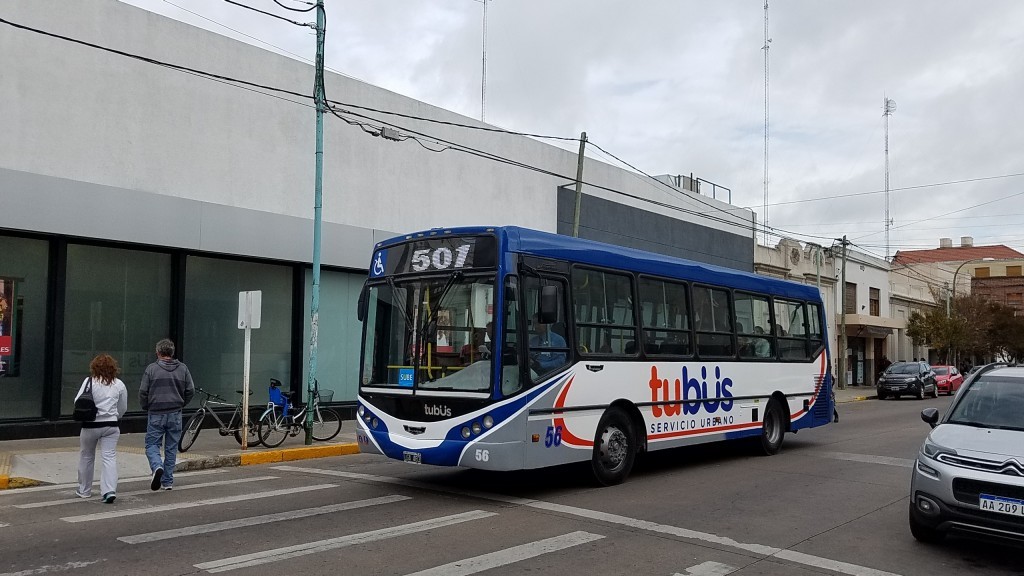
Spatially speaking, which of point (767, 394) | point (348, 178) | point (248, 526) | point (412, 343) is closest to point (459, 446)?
point (412, 343)

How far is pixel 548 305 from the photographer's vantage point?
9250 mm

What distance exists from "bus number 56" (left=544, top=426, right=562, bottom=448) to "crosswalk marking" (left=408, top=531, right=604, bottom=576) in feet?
5.99

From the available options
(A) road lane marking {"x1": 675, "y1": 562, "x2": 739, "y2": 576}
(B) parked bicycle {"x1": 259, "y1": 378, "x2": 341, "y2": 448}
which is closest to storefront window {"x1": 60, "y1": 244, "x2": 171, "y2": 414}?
(B) parked bicycle {"x1": 259, "y1": 378, "x2": 341, "y2": 448}

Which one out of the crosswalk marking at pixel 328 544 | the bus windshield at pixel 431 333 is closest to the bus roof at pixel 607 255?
the bus windshield at pixel 431 333

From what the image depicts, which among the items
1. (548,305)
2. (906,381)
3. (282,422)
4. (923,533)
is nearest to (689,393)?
(548,305)

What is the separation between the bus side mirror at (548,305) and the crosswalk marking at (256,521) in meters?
2.66

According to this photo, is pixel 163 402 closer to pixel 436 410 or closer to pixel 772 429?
pixel 436 410

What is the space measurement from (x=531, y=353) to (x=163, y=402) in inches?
176

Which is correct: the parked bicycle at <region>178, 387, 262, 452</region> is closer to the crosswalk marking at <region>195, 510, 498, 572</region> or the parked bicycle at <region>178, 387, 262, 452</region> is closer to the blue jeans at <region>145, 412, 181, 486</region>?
the blue jeans at <region>145, 412, 181, 486</region>

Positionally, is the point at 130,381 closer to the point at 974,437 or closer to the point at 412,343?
the point at 412,343

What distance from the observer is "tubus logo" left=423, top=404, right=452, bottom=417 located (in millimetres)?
9523

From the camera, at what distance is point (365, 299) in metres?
10.7

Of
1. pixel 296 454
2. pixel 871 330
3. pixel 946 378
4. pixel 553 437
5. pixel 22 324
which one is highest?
pixel 871 330

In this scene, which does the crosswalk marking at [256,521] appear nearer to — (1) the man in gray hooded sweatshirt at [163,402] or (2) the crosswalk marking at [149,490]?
(1) the man in gray hooded sweatshirt at [163,402]
